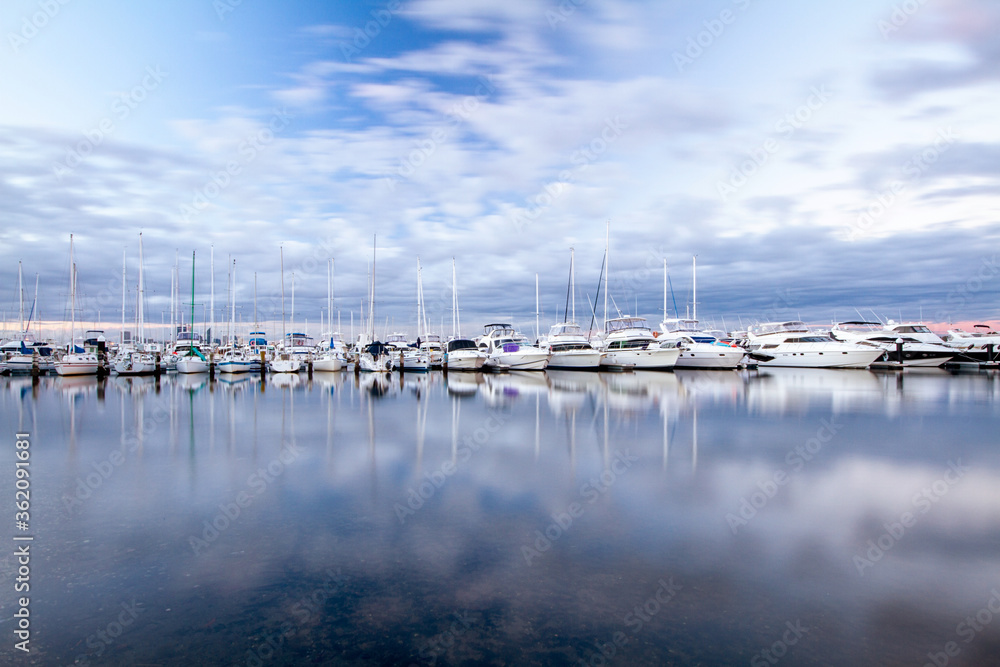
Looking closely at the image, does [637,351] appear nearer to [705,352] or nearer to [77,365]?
[705,352]

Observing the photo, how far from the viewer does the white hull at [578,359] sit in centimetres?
4175

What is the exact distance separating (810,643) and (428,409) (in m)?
16.7

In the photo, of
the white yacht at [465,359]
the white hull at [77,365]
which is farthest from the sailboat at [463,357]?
the white hull at [77,365]

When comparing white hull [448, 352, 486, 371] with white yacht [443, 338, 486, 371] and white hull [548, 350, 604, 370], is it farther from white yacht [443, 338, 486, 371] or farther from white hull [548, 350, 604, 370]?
white hull [548, 350, 604, 370]

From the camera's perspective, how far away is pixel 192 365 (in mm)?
43625

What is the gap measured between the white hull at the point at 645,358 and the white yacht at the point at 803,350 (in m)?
8.20

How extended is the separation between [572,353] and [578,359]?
60cm

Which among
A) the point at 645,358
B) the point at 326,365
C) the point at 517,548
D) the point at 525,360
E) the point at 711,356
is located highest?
the point at 711,356

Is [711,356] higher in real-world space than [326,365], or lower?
higher

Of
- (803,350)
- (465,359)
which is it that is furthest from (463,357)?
(803,350)

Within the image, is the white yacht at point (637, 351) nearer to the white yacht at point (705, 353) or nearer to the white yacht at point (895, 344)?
the white yacht at point (705, 353)

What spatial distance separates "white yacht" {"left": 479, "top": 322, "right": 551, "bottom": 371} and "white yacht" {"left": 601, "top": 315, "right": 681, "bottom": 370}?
5.06 meters

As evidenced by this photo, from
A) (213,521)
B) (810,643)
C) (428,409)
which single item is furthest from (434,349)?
(810,643)

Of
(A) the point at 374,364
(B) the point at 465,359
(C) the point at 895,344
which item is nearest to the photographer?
(C) the point at 895,344
